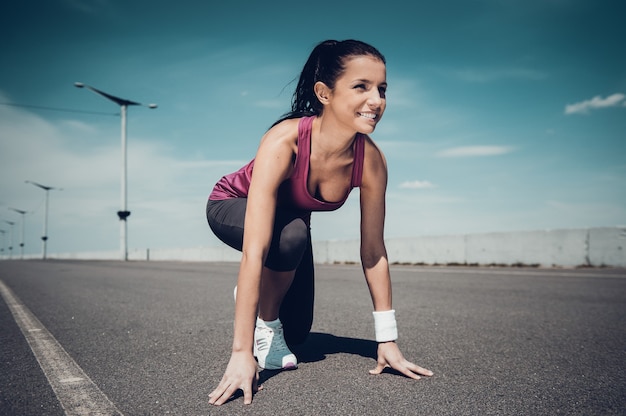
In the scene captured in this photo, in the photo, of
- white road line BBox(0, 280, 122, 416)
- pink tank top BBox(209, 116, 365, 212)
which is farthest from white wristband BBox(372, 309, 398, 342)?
white road line BBox(0, 280, 122, 416)

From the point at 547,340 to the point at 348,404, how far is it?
2094 millimetres

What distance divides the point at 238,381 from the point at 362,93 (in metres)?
1.46

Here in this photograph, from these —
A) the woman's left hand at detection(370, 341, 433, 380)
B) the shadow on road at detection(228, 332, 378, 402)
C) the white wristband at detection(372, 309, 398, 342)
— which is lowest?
the shadow on road at detection(228, 332, 378, 402)

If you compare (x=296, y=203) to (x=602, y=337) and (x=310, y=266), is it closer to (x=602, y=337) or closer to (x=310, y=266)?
(x=310, y=266)

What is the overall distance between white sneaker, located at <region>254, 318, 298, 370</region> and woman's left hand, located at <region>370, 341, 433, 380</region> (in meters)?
0.46

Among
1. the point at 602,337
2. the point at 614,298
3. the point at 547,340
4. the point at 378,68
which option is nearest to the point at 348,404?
the point at 378,68

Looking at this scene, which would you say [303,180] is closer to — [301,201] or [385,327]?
[301,201]

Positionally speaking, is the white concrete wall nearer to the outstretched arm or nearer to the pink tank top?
the outstretched arm

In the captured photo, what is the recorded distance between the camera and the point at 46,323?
4.45 meters

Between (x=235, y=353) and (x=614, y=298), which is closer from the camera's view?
(x=235, y=353)

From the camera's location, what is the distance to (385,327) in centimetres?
269

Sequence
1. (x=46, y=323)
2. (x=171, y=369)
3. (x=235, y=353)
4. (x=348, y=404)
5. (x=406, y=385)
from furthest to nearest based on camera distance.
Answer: (x=46, y=323), (x=171, y=369), (x=406, y=385), (x=235, y=353), (x=348, y=404)

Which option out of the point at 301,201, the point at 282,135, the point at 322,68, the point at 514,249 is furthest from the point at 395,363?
the point at 514,249

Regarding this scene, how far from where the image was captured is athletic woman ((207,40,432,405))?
2330 mm
